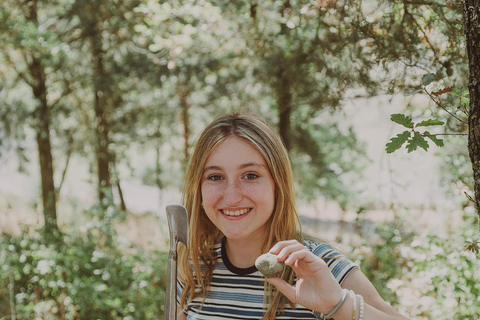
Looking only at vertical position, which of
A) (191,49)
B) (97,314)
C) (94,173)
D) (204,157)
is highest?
(191,49)

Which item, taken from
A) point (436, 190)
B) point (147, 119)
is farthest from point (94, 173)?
point (436, 190)

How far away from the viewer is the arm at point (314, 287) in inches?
58.0

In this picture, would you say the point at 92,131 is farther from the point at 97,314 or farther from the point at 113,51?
the point at 97,314

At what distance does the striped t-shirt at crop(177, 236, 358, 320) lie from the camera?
183cm

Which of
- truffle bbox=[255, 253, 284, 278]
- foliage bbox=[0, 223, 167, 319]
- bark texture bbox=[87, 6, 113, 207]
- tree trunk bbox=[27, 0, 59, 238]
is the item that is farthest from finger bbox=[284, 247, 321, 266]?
tree trunk bbox=[27, 0, 59, 238]

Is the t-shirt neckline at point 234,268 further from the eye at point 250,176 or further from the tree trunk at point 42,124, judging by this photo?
the tree trunk at point 42,124

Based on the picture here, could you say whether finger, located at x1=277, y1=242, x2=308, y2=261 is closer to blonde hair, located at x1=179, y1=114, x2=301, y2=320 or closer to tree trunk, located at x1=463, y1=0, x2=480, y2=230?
blonde hair, located at x1=179, y1=114, x2=301, y2=320

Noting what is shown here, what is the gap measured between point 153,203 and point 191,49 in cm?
1172

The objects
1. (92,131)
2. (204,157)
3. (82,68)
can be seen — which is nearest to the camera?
(204,157)

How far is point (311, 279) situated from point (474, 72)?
0.79 meters

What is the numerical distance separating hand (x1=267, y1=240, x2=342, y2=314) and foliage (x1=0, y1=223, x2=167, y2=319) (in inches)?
136

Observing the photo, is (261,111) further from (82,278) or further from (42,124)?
(82,278)

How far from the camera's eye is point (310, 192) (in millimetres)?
11242

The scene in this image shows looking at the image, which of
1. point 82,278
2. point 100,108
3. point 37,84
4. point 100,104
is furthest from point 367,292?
point 100,108
